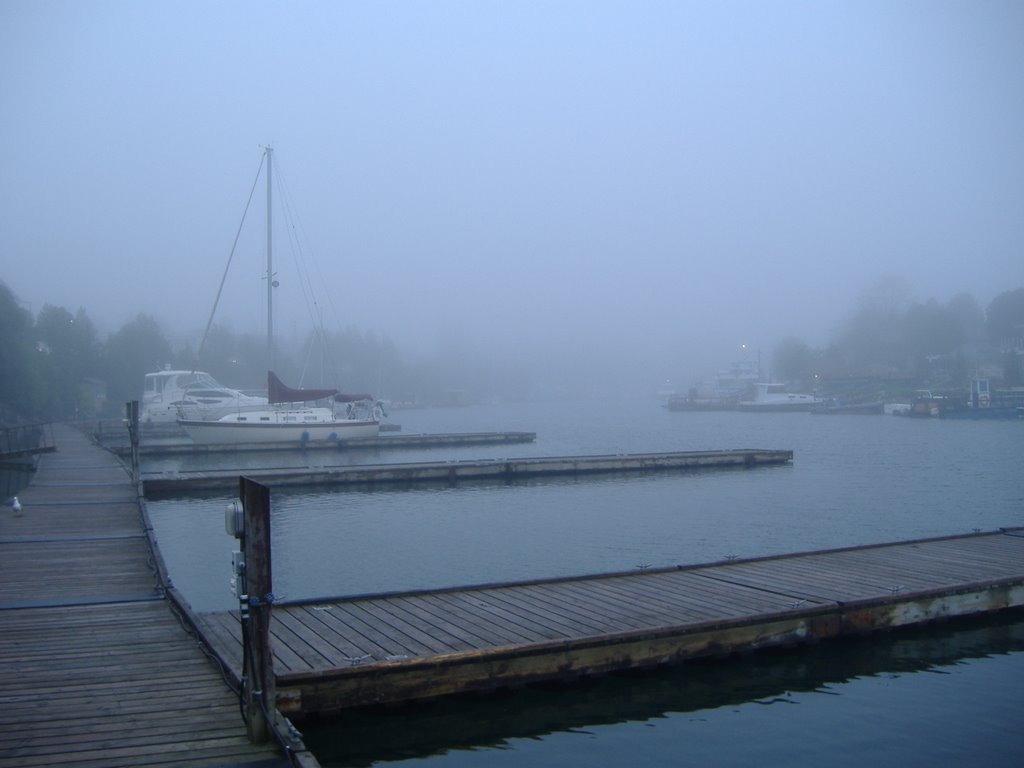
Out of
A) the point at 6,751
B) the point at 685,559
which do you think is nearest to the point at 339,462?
the point at 685,559

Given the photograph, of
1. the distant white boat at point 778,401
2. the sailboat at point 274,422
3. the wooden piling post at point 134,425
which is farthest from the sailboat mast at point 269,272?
the distant white boat at point 778,401

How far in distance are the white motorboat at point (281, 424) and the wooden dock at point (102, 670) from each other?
94.5 ft

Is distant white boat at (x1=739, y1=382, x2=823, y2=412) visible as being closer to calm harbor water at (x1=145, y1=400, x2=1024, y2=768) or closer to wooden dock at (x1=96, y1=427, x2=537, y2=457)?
wooden dock at (x1=96, y1=427, x2=537, y2=457)

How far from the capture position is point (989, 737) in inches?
316

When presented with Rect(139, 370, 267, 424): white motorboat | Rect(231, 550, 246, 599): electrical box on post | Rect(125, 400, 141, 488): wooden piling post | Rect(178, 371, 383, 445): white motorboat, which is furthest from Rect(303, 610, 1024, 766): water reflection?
Rect(139, 370, 267, 424): white motorboat

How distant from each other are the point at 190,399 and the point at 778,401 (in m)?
75.4

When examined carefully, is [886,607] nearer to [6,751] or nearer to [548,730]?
[548,730]

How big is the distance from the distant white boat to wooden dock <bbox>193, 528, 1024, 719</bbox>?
94334 mm

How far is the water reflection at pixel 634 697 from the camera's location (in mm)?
7711

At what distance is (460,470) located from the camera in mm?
28875

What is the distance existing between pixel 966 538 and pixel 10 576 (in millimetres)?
13558

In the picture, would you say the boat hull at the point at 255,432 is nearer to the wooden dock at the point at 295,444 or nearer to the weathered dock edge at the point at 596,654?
the wooden dock at the point at 295,444

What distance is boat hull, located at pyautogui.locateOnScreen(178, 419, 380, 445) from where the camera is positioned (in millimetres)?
41344

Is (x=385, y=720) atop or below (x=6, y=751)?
below
